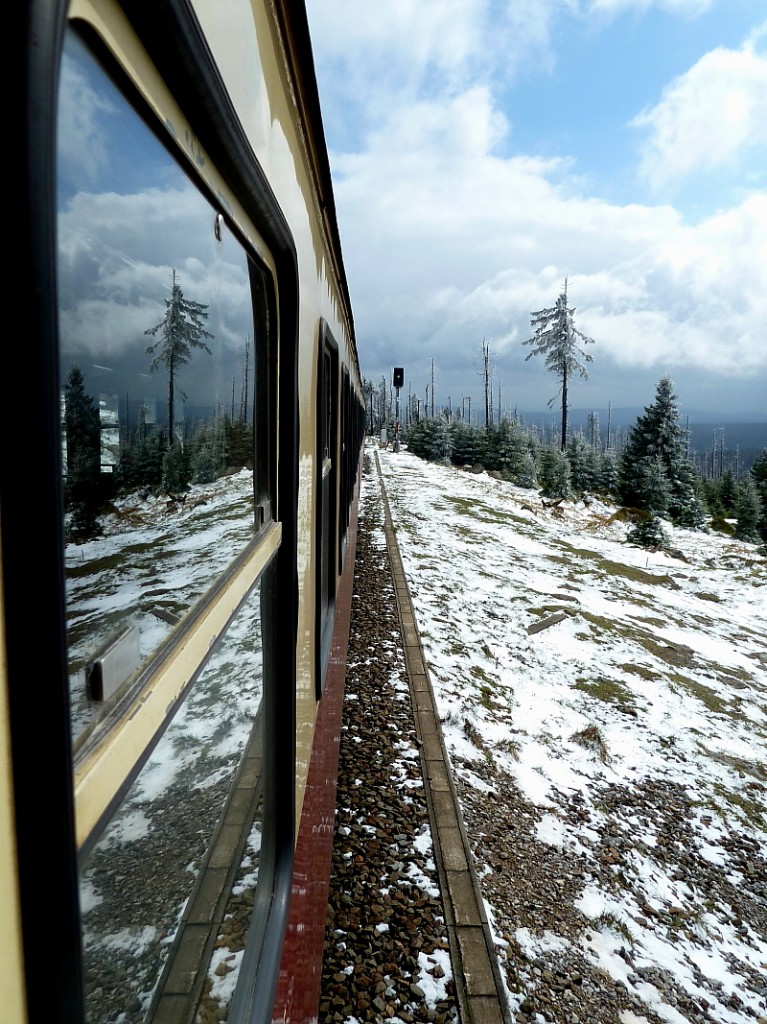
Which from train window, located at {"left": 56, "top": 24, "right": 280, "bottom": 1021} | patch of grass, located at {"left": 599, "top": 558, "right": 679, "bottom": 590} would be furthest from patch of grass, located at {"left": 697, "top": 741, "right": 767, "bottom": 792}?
patch of grass, located at {"left": 599, "top": 558, "right": 679, "bottom": 590}

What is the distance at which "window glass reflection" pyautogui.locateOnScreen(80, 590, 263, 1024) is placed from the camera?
2.45 feet

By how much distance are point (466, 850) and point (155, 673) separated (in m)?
2.84

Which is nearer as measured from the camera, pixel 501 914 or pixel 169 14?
pixel 169 14

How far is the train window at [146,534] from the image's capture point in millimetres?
626

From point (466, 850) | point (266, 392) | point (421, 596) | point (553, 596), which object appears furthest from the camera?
point (553, 596)

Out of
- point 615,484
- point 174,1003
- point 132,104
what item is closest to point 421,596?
point 174,1003

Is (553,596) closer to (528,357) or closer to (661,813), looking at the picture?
(661,813)

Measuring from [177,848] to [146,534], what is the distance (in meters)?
0.52

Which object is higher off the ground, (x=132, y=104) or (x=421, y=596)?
(x=132, y=104)

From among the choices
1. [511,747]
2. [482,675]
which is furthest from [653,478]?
[511,747]

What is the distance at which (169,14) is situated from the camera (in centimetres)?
69

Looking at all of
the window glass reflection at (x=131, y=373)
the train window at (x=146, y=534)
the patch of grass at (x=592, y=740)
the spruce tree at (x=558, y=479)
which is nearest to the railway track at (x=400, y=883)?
the patch of grass at (x=592, y=740)

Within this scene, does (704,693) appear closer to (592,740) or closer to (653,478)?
(592,740)

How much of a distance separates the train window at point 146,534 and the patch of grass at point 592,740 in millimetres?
3762
